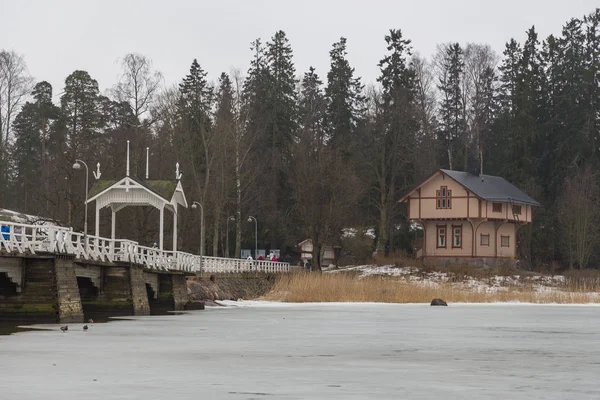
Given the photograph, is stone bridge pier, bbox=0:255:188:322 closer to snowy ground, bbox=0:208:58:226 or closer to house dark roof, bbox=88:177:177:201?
house dark roof, bbox=88:177:177:201

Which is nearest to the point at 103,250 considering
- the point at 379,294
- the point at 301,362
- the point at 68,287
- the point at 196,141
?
the point at 68,287

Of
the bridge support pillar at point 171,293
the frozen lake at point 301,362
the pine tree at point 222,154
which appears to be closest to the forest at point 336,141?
the pine tree at point 222,154

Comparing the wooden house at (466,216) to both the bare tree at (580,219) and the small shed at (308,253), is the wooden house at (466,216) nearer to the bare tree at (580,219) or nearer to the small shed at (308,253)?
the bare tree at (580,219)

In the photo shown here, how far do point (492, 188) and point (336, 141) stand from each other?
1910 cm

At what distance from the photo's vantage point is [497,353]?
934 inches

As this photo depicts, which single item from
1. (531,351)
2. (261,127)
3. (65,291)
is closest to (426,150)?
A: (261,127)

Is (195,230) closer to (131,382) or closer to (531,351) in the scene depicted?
(531,351)

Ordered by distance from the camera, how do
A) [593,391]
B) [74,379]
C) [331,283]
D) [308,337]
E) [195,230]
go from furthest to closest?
[195,230] < [331,283] < [308,337] < [74,379] < [593,391]

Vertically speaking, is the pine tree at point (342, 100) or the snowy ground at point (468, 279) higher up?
the pine tree at point (342, 100)

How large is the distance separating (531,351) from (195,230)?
211ft

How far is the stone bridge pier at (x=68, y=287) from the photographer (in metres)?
35.5

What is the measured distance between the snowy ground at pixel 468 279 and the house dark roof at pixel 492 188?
9609mm

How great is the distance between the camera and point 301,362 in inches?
819

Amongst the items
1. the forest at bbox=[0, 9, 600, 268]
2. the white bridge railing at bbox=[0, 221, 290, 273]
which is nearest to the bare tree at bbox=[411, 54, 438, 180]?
the forest at bbox=[0, 9, 600, 268]
